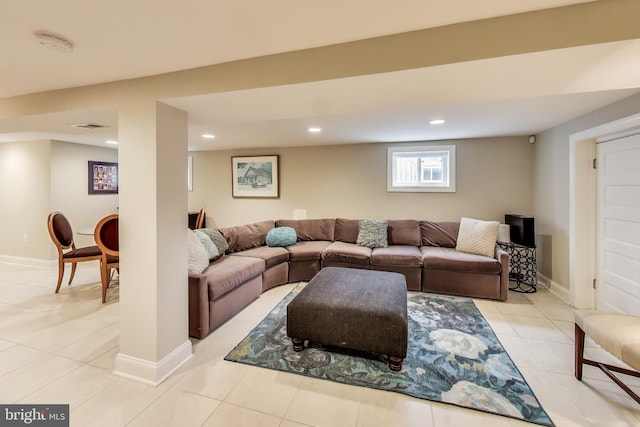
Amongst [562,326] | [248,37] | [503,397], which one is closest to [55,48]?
[248,37]

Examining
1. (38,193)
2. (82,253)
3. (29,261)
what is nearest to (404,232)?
(82,253)

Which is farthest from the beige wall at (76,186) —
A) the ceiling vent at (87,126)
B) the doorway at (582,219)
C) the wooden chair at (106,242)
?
the doorway at (582,219)

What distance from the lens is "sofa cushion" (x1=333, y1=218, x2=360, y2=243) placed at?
171 inches

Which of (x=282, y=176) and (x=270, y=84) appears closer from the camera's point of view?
(x=270, y=84)

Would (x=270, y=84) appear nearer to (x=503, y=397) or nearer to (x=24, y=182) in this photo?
(x=503, y=397)

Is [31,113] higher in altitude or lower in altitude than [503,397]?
higher

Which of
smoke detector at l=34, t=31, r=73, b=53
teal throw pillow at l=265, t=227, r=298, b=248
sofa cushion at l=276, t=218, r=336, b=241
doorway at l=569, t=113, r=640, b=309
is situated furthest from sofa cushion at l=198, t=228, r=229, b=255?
doorway at l=569, t=113, r=640, b=309

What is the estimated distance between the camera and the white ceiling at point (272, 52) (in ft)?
3.94

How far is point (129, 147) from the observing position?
1877mm

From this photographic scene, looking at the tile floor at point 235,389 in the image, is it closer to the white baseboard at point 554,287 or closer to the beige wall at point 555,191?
the white baseboard at point 554,287

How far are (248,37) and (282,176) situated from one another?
143 inches

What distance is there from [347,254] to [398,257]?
26.9 inches

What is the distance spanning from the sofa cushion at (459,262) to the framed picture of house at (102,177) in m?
5.83

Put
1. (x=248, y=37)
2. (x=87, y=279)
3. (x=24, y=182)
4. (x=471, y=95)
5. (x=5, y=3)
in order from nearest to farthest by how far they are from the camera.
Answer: (x=5, y=3) → (x=248, y=37) → (x=471, y=95) → (x=87, y=279) → (x=24, y=182)
